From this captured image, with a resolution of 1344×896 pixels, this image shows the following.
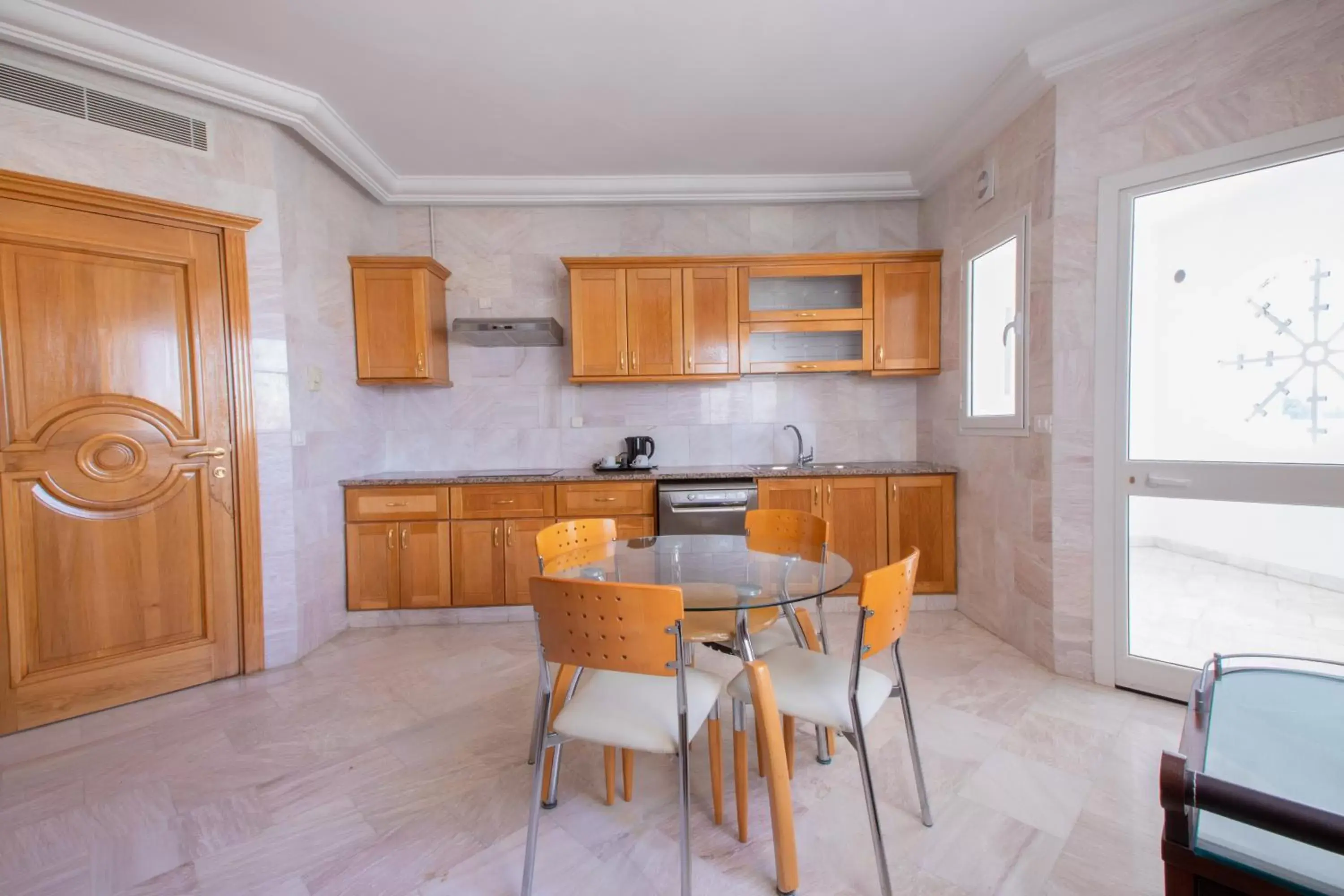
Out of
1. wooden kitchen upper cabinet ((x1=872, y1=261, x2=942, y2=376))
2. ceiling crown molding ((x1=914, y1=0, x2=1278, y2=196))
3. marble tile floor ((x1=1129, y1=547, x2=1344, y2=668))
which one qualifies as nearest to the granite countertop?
wooden kitchen upper cabinet ((x1=872, y1=261, x2=942, y2=376))

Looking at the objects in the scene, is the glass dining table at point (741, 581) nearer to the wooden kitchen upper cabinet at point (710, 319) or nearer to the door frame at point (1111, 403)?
the door frame at point (1111, 403)

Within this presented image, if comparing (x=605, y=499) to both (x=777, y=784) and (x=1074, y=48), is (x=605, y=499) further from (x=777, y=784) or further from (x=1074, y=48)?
(x=1074, y=48)

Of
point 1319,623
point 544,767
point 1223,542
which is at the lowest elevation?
point 544,767

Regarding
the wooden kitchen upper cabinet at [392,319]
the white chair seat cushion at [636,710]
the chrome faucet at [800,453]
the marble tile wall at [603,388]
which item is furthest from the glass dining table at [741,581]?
the wooden kitchen upper cabinet at [392,319]

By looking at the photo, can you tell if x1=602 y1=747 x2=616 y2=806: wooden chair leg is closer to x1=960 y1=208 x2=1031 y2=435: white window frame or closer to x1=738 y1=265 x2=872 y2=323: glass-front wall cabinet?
x1=960 y1=208 x2=1031 y2=435: white window frame

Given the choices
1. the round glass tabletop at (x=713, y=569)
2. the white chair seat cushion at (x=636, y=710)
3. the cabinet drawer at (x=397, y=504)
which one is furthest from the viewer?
the cabinet drawer at (x=397, y=504)

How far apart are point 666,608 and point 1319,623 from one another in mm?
2601

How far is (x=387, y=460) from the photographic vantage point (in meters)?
3.86

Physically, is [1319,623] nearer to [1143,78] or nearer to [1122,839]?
[1122,839]

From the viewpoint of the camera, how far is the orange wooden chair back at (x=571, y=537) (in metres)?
2.10

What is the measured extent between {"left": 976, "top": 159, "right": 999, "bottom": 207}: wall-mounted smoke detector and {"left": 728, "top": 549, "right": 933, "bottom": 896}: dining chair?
8.46 ft

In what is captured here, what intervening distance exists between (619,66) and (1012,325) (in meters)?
2.49

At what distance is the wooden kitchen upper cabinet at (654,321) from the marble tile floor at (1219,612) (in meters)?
2.72

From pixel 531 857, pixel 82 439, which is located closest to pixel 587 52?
pixel 82 439
